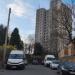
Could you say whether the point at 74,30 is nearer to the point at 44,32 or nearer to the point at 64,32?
the point at 64,32

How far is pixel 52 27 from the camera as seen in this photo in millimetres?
79625

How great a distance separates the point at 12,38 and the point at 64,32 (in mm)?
32690

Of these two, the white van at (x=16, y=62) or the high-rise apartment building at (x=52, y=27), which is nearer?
the white van at (x=16, y=62)

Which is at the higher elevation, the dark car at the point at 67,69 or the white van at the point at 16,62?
the white van at the point at 16,62

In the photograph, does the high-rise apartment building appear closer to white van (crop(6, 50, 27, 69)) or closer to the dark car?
white van (crop(6, 50, 27, 69))

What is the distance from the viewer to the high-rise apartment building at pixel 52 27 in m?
68.1

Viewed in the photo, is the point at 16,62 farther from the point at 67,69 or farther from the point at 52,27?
the point at 52,27

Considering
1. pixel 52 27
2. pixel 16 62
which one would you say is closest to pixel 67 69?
pixel 16 62

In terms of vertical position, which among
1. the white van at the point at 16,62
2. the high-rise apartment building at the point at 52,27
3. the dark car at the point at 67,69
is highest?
the high-rise apartment building at the point at 52,27

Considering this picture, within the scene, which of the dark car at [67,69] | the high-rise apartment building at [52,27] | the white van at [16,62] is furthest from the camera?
the high-rise apartment building at [52,27]

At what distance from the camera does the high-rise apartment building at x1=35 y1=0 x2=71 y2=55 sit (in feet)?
223

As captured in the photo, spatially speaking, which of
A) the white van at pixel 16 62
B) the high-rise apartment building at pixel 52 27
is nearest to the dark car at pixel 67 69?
the white van at pixel 16 62

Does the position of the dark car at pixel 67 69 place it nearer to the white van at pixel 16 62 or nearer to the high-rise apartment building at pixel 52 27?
the white van at pixel 16 62

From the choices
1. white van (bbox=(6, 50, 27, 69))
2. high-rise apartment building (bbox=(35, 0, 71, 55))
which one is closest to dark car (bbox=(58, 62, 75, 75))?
white van (bbox=(6, 50, 27, 69))
